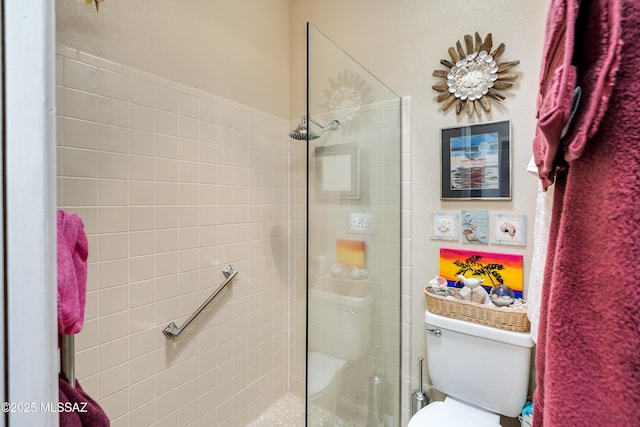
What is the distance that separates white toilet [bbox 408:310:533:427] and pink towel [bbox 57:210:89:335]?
3.80 feet

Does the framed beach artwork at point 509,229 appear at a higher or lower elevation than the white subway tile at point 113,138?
lower

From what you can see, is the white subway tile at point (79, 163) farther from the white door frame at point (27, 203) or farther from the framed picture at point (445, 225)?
the framed picture at point (445, 225)

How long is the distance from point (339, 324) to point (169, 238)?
0.84 metres

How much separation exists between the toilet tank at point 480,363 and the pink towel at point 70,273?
1221 mm

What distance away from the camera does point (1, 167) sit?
12.2 inches

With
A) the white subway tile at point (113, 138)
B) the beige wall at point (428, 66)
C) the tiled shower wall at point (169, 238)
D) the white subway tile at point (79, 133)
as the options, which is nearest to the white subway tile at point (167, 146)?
the tiled shower wall at point (169, 238)

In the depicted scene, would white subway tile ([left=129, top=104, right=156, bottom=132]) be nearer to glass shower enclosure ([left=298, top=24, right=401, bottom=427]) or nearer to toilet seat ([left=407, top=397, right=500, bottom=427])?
glass shower enclosure ([left=298, top=24, right=401, bottom=427])

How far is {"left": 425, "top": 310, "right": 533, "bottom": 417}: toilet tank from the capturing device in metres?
1.08

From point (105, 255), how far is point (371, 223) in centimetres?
110

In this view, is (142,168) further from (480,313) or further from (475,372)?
(475,372)

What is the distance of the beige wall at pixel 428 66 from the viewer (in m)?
1.17

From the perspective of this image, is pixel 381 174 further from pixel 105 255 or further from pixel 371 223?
pixel 105 255

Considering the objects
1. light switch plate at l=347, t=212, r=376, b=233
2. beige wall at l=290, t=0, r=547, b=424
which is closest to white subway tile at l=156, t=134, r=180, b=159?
light switch plate at l=347, t=212, r=376, b=233

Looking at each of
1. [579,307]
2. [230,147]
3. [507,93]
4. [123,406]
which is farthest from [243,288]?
[507,93]
